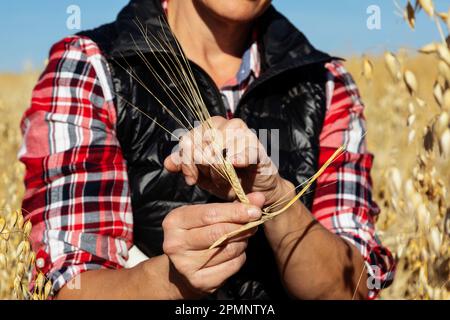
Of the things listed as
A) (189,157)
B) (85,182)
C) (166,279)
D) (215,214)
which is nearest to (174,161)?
(189,157)

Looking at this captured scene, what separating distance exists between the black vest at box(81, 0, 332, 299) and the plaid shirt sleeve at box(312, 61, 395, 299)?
0.12 ft

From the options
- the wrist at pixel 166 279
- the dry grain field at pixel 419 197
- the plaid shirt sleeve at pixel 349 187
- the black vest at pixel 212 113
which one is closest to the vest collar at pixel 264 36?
the black vest at pixel 212 113

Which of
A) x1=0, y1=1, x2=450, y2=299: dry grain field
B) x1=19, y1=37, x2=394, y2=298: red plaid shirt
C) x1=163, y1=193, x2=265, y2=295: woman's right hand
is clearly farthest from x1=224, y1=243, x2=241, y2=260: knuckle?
x1=19, y1=37, x2=394, y2=298: red plaid shirt

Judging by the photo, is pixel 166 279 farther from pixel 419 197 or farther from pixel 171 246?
pixel 419 197

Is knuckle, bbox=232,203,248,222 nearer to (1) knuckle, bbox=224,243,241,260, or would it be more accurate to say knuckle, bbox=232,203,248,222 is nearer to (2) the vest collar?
(1) knuckle, bbox=224,243,241,260

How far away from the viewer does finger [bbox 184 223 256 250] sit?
978mm

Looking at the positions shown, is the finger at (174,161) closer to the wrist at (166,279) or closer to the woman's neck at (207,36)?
the wrist at (166,279)

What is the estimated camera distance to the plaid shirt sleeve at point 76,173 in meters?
1.31

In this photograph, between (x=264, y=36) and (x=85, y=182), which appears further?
(x=264, y=36)

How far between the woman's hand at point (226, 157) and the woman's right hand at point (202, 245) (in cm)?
6

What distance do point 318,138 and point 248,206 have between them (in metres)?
0.68

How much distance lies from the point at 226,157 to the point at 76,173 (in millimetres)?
535

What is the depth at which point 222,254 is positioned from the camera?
1.04 metres
